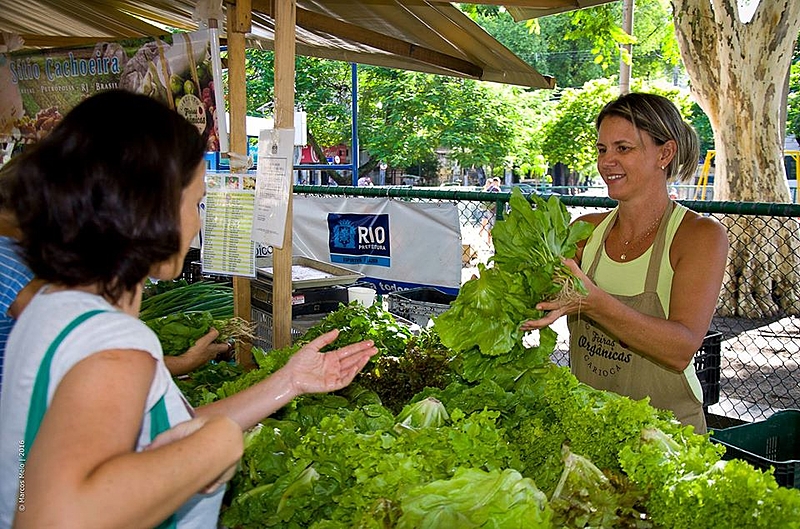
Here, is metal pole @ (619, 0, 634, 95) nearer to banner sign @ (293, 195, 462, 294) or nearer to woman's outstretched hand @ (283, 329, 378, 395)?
banner sign @ (293, 195, 462, 294)

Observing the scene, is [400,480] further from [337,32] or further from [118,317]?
[337,32]

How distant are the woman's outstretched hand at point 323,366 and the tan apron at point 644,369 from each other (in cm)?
126

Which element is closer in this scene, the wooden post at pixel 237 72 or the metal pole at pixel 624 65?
the wooden post at pixel 237 72

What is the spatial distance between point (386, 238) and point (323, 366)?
4174 mm

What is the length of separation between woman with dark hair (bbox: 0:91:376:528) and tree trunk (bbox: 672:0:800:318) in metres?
9.75

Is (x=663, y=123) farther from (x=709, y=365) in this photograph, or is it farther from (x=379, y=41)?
(x=379, y=41)

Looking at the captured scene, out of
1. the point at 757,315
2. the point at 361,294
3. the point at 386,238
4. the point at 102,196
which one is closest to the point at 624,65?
the point at 757,315

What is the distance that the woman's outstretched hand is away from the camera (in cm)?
217

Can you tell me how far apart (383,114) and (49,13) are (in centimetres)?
2137

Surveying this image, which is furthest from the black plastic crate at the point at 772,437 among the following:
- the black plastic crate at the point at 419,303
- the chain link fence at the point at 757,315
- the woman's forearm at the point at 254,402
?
the chain link fence at the point at 757,315

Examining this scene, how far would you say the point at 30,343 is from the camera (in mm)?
1346

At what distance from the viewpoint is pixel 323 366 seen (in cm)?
224

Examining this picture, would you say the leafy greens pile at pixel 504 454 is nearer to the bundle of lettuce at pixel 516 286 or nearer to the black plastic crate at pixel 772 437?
the bundle of lettuce at pixel 516 286

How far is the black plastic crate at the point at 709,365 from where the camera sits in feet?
16.7
